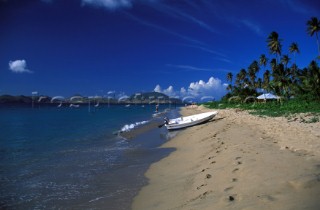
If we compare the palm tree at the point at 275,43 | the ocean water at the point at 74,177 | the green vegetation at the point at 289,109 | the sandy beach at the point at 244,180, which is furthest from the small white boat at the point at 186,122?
the palm tree at the point at 275,43

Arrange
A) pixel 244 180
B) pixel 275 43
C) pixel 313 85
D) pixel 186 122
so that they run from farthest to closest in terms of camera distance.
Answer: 1. pixel 275 43
2. pixel 313 85
3. pixel 186 122
4. pixel 244 180

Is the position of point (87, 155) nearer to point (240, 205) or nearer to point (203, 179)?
point (203, 179)

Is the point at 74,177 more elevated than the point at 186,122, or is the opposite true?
the point at 186,122

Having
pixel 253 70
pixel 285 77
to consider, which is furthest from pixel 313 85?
pixel 253 70

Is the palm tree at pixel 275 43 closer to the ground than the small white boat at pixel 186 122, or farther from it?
farther from it

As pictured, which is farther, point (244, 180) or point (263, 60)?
point (263, 60)

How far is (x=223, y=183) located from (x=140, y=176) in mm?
4245

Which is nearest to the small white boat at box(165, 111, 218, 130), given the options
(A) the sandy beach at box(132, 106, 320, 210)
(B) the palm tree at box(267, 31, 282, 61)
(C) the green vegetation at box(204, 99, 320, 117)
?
(C) the green vegetation at box(204, 99, 320, 117)

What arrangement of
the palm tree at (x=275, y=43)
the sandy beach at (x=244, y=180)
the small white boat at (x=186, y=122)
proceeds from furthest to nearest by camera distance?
the palm tree at (x=275, y=43) < the small white boat at (x=186, y=122) < the sandy beach at (x=244, y=180)

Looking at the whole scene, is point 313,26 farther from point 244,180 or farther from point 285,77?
point 244,180

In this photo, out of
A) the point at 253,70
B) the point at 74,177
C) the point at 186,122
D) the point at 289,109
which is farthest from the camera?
the point at 253,70

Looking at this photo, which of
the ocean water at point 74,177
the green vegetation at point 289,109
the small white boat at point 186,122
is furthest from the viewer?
the green vegetation at point 289,109

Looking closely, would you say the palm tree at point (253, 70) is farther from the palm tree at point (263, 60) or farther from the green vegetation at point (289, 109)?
the green vegetation at point (289, 109)

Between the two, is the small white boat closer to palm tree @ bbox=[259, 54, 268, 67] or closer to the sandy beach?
the sandy beach
